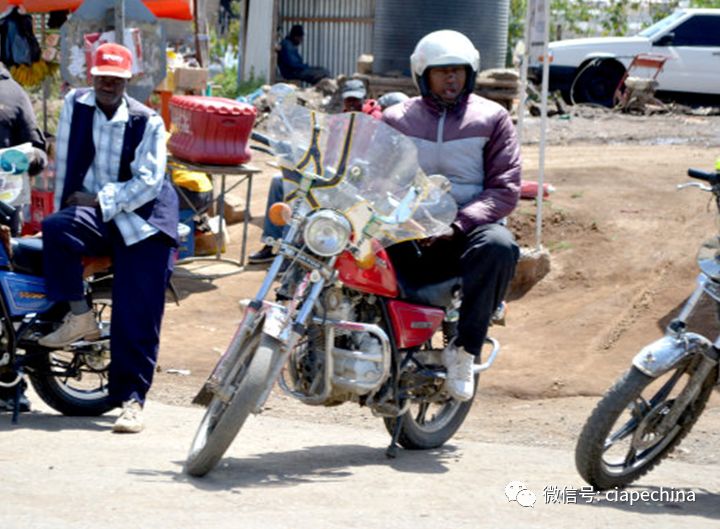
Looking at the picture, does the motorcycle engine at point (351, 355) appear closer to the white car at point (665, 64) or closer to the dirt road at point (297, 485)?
the dirt road at point (297, 485)

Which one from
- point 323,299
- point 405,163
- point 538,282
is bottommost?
point 538,282

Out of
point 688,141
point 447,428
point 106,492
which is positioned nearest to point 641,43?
point 688,141

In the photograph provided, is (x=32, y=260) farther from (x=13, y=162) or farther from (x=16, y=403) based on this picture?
(x=16, y=403)

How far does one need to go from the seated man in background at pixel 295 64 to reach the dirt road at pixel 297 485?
1625cm

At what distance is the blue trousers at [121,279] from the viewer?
660 cm

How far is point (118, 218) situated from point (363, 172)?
4.46ft

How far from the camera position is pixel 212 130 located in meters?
11.3

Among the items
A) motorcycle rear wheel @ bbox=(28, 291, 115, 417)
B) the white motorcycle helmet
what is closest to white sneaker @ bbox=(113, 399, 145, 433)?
motorcycle rear wheel @ bbox=(28, 291, 115, 417)

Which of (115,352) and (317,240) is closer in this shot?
(317,240)

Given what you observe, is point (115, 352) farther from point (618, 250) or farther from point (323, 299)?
point (618, 250)

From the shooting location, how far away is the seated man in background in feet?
75.1

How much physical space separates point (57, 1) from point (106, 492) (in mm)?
7432

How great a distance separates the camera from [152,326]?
690cm

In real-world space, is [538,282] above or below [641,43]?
below
